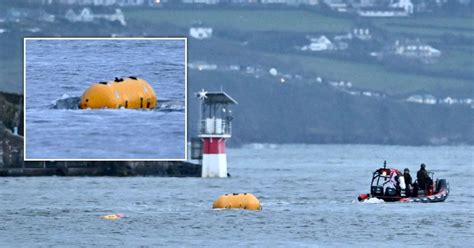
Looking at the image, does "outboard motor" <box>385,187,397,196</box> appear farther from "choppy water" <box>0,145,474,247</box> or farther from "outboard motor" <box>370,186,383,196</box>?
"choppy water" <box>0,145,474,247</box>

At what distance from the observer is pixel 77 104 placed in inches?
4284

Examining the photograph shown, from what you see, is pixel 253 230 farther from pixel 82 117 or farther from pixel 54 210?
pixel 82 117

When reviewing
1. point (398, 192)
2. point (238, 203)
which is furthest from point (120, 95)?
point (238, 203)

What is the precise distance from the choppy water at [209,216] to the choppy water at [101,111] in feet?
6.03

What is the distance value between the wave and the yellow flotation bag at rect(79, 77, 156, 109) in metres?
0.30

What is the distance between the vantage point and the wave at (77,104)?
356 ft

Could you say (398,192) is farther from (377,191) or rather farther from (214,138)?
(214,138)

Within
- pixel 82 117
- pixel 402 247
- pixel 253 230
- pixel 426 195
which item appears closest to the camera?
pixel 402 247

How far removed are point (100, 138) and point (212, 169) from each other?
21.6 ft

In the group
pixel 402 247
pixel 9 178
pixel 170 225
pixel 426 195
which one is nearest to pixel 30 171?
pixel 9 178

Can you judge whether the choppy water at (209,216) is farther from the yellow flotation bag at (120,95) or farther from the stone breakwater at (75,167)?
the yellow flotation bag at (120,95)

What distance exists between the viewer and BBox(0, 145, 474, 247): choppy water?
6662 centimetres

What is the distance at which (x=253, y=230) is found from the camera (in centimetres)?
7025

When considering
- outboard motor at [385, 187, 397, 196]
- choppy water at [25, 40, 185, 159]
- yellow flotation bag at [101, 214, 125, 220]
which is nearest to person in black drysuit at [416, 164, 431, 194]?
outboard motor at [385, 187, 397, 196]
